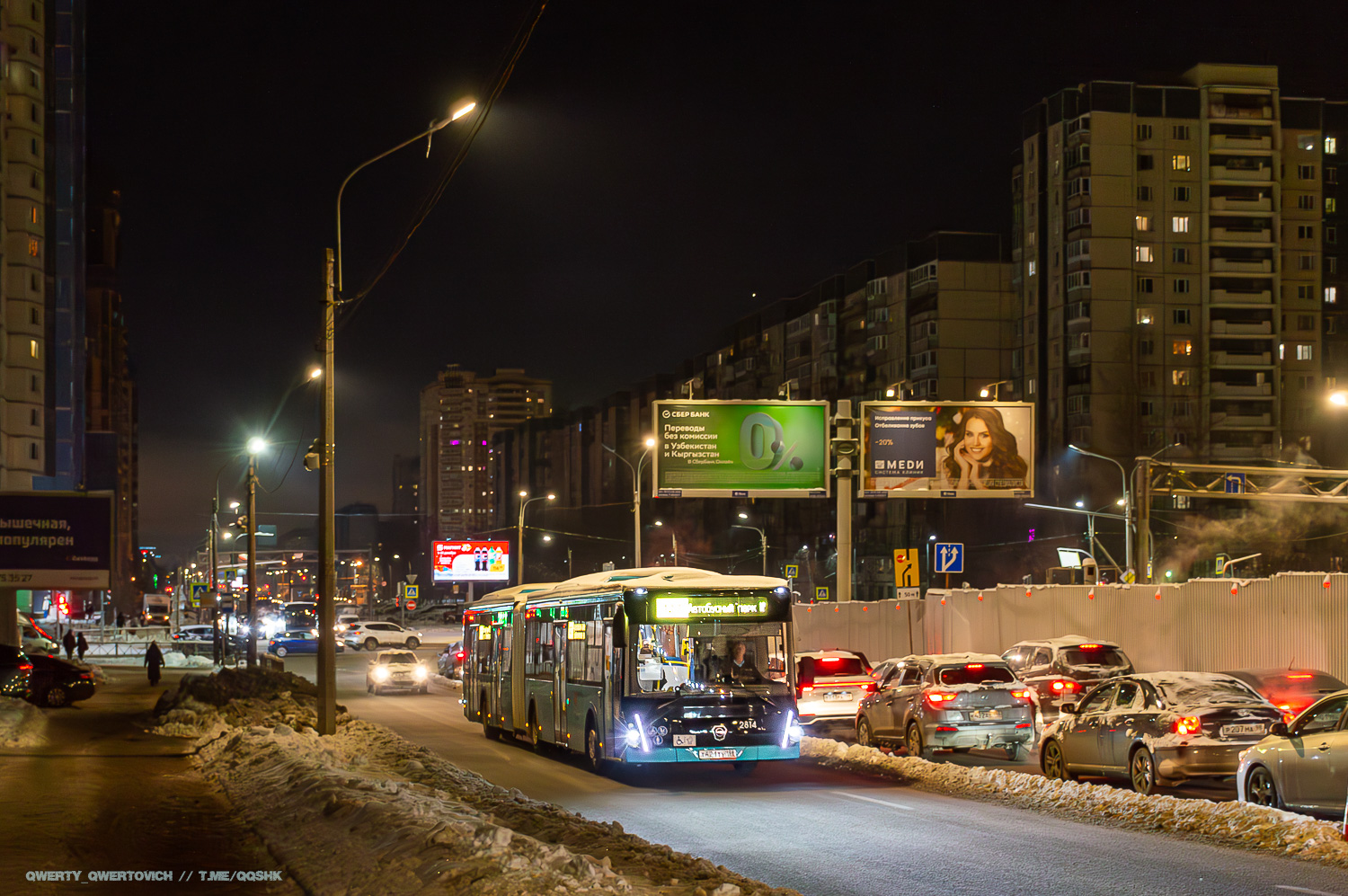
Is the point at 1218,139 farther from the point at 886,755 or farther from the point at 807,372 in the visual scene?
the point at 886,755

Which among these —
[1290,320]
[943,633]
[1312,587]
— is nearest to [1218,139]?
[1290,320]

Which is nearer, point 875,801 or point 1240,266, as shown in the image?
point 875,801

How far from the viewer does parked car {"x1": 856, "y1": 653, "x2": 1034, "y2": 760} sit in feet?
68.3

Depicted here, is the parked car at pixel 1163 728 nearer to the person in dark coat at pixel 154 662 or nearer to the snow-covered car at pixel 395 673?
the snow-covered car at pixel 395 673

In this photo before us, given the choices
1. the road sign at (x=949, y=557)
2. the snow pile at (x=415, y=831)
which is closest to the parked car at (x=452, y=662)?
the road sign at (x=949, y=557)

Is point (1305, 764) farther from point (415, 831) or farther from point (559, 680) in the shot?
point (559, 680)

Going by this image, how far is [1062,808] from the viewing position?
588 inches

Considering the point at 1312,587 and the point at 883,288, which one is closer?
the point at 1312,587

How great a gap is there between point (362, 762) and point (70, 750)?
→ 792cm

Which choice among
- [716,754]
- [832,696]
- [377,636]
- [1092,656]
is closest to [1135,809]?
[716,754]

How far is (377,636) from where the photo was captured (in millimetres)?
79312

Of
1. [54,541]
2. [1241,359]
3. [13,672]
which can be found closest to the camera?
→ [13,672]

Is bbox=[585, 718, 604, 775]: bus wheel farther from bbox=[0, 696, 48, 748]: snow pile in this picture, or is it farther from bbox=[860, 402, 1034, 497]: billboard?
bbox=[860, 402, 1034, 497]: billboard

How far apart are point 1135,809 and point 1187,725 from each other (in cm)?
187
